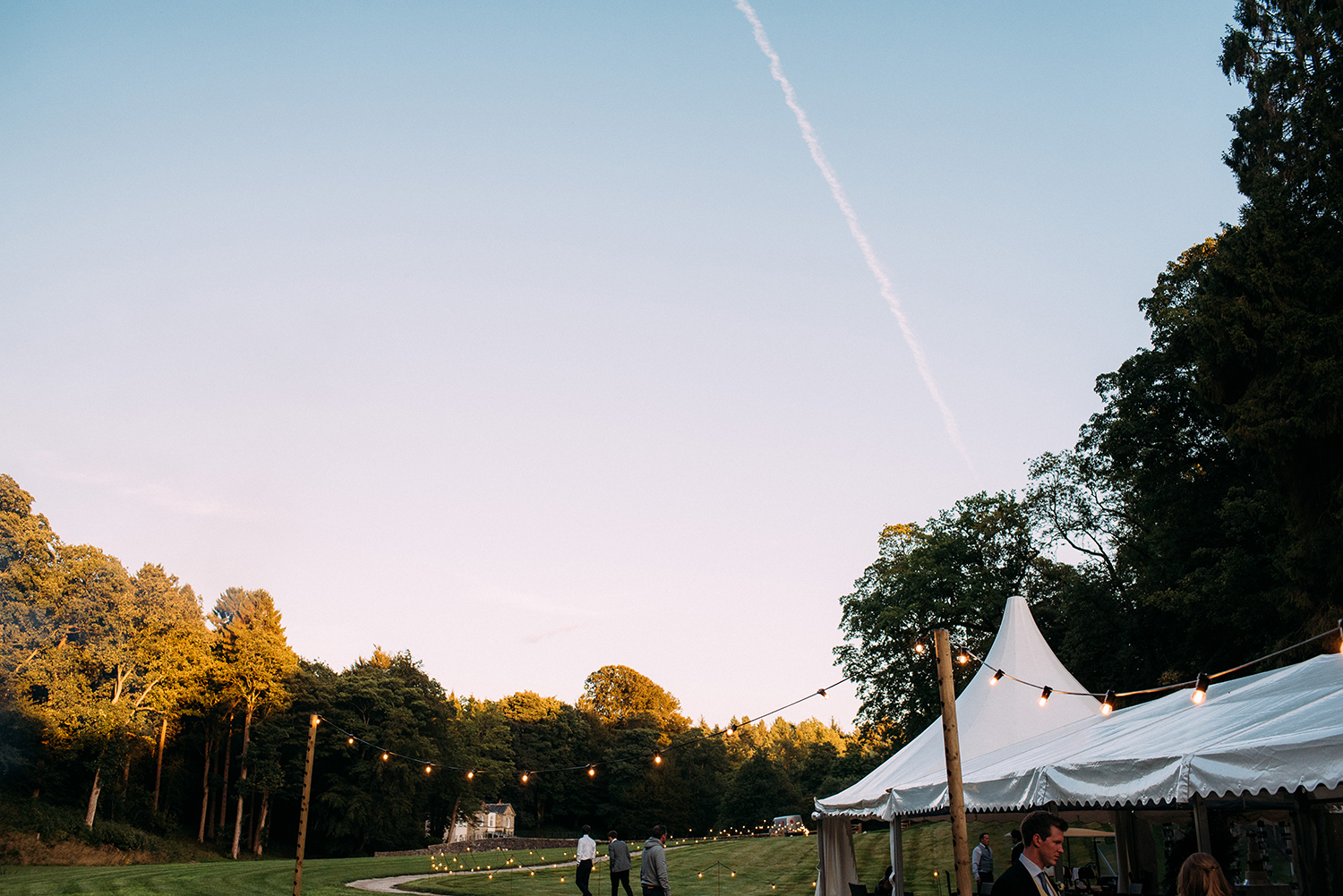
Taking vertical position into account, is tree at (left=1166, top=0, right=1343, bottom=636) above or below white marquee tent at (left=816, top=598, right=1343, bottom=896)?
above

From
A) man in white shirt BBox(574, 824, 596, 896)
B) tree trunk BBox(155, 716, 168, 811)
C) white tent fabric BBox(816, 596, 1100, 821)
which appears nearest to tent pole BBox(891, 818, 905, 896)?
white tent fabric BBox(816, 596, 1100, 821)

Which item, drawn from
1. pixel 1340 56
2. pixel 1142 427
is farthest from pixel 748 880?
pixel 1340 56

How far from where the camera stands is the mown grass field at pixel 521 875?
18.2 meters

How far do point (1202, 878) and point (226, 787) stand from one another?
141 feet

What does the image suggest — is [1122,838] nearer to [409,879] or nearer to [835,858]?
[835,858]

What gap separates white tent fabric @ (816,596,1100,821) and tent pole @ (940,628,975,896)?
4.35 metres

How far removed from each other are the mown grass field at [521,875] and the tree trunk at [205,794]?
9931mm

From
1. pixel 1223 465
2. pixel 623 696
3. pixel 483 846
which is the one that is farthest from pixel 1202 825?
pixel 623 696

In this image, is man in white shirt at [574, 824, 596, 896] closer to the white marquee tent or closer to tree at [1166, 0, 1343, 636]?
the white marquee tent

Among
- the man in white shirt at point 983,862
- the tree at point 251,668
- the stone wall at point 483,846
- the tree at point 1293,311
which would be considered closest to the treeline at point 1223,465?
the tree at point 1293,311

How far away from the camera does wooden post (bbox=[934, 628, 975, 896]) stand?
6617 mm

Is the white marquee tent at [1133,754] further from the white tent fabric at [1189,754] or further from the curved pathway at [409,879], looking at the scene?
the curved pathway at [409,879]

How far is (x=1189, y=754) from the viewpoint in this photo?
6.19m

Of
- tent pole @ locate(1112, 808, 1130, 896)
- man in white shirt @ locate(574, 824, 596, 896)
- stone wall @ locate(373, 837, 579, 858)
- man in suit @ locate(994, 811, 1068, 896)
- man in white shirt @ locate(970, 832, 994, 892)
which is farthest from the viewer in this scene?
stone wall @ locate(373, 837, 579, 858)
